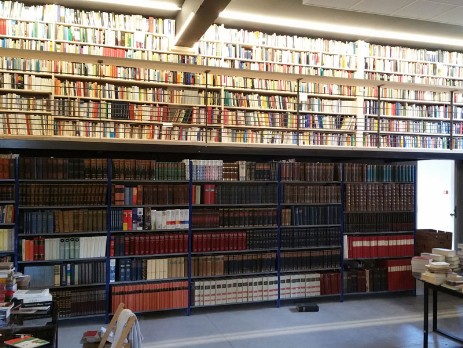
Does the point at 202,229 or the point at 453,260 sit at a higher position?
the point at 202,229

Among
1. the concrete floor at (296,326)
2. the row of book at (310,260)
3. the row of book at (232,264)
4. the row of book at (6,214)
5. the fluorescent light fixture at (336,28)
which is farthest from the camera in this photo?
the fluorescent light fixture at (336,28)

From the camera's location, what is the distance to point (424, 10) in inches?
249

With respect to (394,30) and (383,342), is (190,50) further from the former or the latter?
(383,342)

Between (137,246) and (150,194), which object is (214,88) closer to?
(150,194)

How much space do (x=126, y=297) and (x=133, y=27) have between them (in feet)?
14.5

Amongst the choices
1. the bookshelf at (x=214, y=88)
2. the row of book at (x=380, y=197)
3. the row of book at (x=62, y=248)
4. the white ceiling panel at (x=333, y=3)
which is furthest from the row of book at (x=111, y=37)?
the row of book at (x=380, y=197)

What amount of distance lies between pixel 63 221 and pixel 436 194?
6602 mm

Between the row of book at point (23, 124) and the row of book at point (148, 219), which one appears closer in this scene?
the row of book at point (148, 219)

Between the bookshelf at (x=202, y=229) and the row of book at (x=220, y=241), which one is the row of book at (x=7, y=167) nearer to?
the bookshelf at (x=202, y=229)

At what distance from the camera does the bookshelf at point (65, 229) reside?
4488 mm

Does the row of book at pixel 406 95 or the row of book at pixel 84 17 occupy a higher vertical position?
the row of book at pixel 84 17

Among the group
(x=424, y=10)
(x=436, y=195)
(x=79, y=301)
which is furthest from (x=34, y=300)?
(x=436, y=195)

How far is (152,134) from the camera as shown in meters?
6.65

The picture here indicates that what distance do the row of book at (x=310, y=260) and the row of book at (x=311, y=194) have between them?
71 cm
